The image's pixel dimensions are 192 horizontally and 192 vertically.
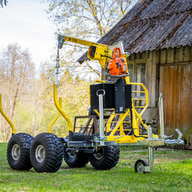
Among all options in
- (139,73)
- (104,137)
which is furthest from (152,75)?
(104,137)

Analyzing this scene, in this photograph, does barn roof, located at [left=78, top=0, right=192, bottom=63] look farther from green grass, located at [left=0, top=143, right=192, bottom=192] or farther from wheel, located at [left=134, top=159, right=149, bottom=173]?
green grass, located at [left=0, top=143, right=192, bottom=192]

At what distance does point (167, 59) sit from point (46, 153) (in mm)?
8174

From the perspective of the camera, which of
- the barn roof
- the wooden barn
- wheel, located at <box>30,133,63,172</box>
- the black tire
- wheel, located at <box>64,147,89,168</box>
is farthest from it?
the wooden barn

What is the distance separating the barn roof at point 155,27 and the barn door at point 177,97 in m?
1.24

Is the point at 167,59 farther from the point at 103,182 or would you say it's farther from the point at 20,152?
the point at 103,182

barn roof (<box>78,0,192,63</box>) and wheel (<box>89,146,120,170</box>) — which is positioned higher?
barn roof (<box>78,0,192,63</box>)

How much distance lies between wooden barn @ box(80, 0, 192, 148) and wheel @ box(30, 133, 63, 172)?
21.1 feet

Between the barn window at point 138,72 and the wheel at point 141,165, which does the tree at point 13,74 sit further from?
the wheel at point 141,165

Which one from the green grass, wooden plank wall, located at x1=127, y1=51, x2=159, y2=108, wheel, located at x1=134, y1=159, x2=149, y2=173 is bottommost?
the green grass

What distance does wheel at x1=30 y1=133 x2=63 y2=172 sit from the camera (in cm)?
734

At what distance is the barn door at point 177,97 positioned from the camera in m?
13.5

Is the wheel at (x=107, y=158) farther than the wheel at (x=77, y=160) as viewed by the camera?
No

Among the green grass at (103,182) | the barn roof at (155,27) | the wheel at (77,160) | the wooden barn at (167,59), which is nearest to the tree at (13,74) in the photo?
the barn roof at (155,27)

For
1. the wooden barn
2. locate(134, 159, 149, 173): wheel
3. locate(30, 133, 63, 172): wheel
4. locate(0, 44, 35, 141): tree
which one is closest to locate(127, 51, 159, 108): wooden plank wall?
the wooden barn
